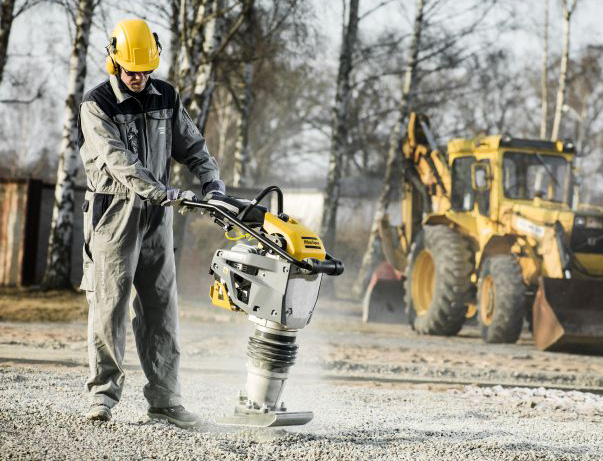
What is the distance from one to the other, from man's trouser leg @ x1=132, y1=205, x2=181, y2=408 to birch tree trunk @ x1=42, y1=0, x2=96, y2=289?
438 inches

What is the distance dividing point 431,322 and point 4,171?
4702cm

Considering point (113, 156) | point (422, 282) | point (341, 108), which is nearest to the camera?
point (113, 156)

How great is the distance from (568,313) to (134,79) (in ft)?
26.7

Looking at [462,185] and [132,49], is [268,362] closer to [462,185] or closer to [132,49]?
[132,49]

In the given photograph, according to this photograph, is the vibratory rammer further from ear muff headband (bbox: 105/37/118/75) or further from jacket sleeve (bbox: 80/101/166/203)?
ear muff headband (bbox: 105/37/118/75)

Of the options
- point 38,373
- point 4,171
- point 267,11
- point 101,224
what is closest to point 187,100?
point 267,11

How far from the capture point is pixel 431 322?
1434 cm

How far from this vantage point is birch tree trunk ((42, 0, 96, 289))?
1638 centimetres

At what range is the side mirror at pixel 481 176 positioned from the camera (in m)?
14.1

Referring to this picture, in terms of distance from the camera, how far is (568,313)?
1215cm

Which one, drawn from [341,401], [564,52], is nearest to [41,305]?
[341,401]

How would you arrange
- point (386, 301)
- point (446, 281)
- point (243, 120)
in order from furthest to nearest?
point (243, 120), point (386, 301), point (446, 281)

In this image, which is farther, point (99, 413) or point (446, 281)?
point (446, 281)

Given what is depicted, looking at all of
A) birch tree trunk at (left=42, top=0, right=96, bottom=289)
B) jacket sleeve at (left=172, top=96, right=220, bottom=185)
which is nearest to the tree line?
birch tree trunk at (left=42, top=0, right=96, bottom=289)
